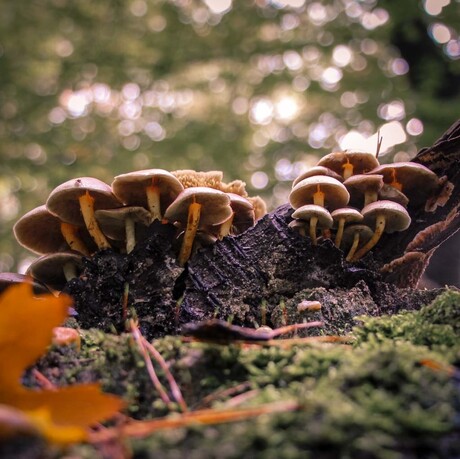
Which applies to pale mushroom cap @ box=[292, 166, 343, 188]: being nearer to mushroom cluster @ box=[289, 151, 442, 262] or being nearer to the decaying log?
mushroom cluster @ box=[289, 151, 442, 262]

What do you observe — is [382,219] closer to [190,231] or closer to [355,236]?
[355,236]

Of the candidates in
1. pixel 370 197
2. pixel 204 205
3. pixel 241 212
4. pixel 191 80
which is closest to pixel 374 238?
pixel 370 197

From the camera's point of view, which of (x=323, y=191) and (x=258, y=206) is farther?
(x=258, y=206)

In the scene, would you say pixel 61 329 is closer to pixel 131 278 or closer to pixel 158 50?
pixel 131 278

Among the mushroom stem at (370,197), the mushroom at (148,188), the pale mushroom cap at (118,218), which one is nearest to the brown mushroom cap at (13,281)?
the pale mushroom cap at (118,218)

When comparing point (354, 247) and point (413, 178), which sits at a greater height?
point (413, 178)

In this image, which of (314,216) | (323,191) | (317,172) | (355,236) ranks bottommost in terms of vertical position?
(355,236)

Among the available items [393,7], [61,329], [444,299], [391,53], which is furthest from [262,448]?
[391,53]

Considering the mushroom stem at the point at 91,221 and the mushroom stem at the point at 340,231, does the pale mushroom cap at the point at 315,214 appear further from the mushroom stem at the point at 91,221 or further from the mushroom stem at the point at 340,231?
the mushroom stem at the point at 91,221
